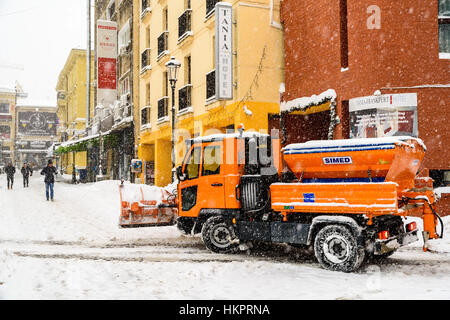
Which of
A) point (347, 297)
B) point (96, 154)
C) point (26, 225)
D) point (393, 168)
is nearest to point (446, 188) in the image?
point (393, 168)

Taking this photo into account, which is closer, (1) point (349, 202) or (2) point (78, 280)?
(2) point (78, 280)

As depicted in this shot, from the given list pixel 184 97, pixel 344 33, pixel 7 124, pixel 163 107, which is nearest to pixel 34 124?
pixel 7 124

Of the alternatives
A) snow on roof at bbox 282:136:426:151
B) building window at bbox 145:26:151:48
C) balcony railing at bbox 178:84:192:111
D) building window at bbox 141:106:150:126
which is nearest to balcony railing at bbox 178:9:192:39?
balcony railing at bbox 178:84:192:111

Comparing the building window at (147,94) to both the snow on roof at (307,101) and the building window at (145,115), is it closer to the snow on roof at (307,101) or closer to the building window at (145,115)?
the building window at (145,115)

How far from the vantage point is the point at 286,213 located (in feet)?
26.3

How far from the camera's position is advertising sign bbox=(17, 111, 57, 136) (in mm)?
89000

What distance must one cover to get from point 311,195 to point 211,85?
10.3 meters

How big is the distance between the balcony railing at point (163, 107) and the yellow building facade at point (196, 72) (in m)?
0.01

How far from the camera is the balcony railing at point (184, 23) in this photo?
765 inches

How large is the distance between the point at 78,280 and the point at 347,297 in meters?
3.59

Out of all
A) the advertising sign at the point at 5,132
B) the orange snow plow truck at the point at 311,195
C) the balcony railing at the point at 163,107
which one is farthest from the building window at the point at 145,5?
the advertising sign at the point at 5,132

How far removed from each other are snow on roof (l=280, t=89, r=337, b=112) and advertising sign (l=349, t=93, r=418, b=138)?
1277mm
